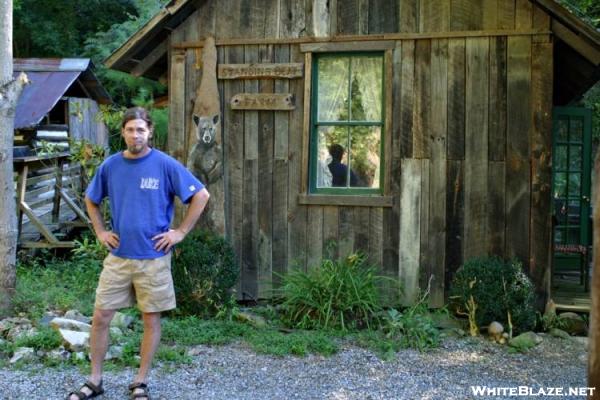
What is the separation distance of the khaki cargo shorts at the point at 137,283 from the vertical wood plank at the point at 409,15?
403cm

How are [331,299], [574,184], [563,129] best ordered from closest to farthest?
[331,299], [563,129], [574,184]

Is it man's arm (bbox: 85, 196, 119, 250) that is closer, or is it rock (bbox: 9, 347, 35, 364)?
man's arm (bbox: 85, 196, 119, 250)

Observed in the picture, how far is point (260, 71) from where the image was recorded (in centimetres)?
781

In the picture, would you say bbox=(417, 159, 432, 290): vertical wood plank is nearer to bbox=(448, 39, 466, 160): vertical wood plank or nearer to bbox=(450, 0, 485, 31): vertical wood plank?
bbox=(448, 39, 466, 160): vertical wood plank

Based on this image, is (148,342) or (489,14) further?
(489,14)

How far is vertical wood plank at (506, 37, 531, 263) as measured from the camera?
7.20 m

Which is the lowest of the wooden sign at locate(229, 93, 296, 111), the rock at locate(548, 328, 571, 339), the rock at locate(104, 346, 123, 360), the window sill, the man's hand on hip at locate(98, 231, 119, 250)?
the rock at locate(548, 328, 571, 339)

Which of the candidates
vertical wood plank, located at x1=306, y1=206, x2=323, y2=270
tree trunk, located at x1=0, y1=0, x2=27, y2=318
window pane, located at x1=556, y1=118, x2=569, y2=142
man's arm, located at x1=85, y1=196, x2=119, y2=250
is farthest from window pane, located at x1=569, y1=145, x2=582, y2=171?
tree trunk, located at x1=0, y1=0, x2=27, y2=318

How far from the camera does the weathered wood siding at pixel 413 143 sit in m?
7.22

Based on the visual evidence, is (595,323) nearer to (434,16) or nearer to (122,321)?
(122,321)

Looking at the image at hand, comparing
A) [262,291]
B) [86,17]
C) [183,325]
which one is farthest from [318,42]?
[86,17]

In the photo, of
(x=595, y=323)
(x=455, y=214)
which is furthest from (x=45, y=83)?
(x=595, y=323)

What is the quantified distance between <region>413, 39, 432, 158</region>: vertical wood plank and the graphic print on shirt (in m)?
3.52

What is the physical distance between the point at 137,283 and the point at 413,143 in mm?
3742
